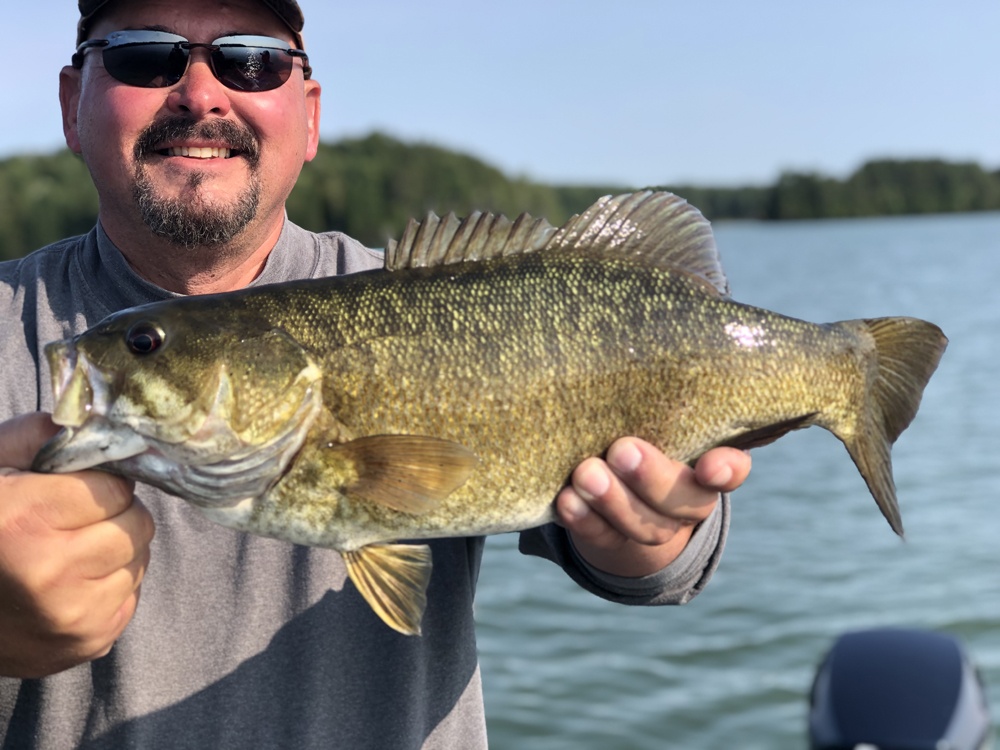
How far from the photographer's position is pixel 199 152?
316 centimetres

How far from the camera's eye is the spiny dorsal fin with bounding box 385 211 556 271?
8.32ft

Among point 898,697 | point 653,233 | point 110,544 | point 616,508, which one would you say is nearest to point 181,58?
point 653,233

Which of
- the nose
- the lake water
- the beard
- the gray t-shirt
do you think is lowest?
the lake water

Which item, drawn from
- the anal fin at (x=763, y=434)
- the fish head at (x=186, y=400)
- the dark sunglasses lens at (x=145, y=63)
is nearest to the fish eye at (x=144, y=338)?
the fish head at (x=186, y=400)

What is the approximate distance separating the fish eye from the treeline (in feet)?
2.01

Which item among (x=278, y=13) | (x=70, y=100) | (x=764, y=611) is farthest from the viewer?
(x=764, y=611)

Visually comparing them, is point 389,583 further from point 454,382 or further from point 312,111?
point 312,111

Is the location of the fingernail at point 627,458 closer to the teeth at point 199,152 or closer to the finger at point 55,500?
the finger at point 55,500

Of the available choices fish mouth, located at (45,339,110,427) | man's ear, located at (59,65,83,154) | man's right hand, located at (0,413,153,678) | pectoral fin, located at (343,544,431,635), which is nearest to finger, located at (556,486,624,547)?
pectoral fin, located at (343,544,431,635)

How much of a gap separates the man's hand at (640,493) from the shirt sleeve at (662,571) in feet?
0.80

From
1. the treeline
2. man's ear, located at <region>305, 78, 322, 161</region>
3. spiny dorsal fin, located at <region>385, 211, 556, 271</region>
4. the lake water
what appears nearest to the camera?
spiny dorsal fin, located at <region>385, 211, 556, 271</region>

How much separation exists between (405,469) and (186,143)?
1455 mm

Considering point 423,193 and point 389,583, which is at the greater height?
point 389,583

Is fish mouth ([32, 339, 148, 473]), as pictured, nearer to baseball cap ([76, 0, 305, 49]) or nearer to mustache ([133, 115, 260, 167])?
mustache ([133, 115, 260, 167])
